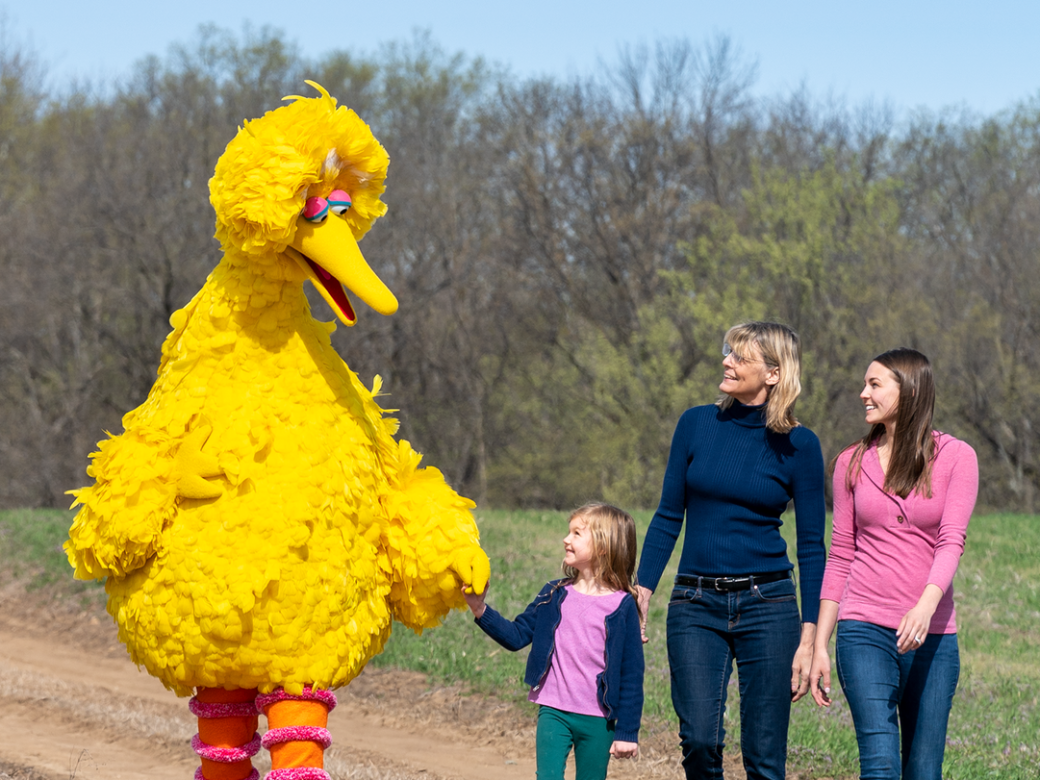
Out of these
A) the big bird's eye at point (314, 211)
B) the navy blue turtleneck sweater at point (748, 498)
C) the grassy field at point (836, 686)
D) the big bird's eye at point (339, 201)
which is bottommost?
the grassy field at point (836, 686)

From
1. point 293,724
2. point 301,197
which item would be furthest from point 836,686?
point 301,197

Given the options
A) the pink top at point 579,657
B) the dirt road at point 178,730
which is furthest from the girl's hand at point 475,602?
the dirt road at point 178,730

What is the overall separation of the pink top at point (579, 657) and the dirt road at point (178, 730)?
257 cm

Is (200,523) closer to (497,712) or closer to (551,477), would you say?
(497,712)

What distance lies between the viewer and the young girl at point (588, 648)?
3336 millimetres

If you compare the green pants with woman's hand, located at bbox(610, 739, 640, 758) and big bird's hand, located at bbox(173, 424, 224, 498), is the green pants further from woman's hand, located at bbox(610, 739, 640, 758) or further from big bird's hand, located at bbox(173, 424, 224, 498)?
big bird's hand, located at bbox(173, 424, 224, 498)

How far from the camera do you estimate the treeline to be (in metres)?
20.0

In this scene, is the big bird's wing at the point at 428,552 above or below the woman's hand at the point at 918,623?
above

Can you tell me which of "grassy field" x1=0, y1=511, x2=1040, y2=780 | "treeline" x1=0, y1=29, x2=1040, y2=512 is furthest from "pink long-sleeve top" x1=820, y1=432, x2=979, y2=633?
"treeline" x1=0, y1=29, x2=1040, y2=512

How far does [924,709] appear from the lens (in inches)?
131

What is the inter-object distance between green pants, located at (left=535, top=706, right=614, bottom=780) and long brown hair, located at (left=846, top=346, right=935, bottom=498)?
1.13 metres

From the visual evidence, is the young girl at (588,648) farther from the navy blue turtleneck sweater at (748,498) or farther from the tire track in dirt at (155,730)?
the tire track in dirt at (155,730)

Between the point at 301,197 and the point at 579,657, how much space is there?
1621 mm

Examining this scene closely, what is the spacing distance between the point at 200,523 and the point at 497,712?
4.36 m
